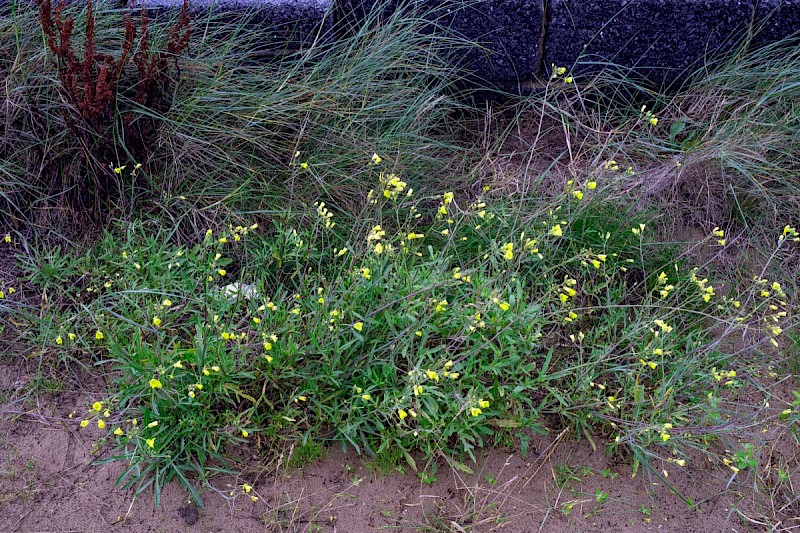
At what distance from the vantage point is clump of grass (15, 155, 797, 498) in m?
2.36

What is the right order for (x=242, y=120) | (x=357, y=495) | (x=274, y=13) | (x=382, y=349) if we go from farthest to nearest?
(x=274, y=13) < (x=242, y=120) < (x=382, y=349) < (x=357, y=495)

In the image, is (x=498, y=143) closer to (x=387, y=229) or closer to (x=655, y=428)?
(x=387, y=229)

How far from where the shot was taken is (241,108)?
320cm

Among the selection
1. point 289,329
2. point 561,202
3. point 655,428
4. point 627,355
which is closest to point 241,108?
point 289,329

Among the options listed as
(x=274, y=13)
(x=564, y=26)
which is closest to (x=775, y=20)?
(x=564, y=26)

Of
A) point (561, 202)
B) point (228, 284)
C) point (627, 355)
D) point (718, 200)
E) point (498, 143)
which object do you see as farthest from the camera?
point (498, 143)

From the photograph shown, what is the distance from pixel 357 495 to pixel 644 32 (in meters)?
2.55

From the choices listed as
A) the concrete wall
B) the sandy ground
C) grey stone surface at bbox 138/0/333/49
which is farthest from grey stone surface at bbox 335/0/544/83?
the sandy ground

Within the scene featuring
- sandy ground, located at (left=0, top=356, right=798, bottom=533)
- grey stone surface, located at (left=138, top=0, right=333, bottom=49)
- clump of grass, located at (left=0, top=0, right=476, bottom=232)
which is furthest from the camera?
grey stone surface, located at (left=138, top=0, right=333, bottom=49)

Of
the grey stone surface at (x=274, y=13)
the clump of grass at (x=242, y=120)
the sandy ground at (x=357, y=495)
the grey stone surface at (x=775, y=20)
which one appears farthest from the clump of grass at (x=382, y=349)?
the grey stone surface at (x=775, y=20)

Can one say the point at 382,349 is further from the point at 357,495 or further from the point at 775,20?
the point at 775,20

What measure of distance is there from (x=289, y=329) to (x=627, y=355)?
1.12m

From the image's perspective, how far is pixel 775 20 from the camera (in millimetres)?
3588

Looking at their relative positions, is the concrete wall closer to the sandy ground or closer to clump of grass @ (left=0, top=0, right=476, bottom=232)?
clump of grass @ (left=0, top=0, right=476, bottom=232)
